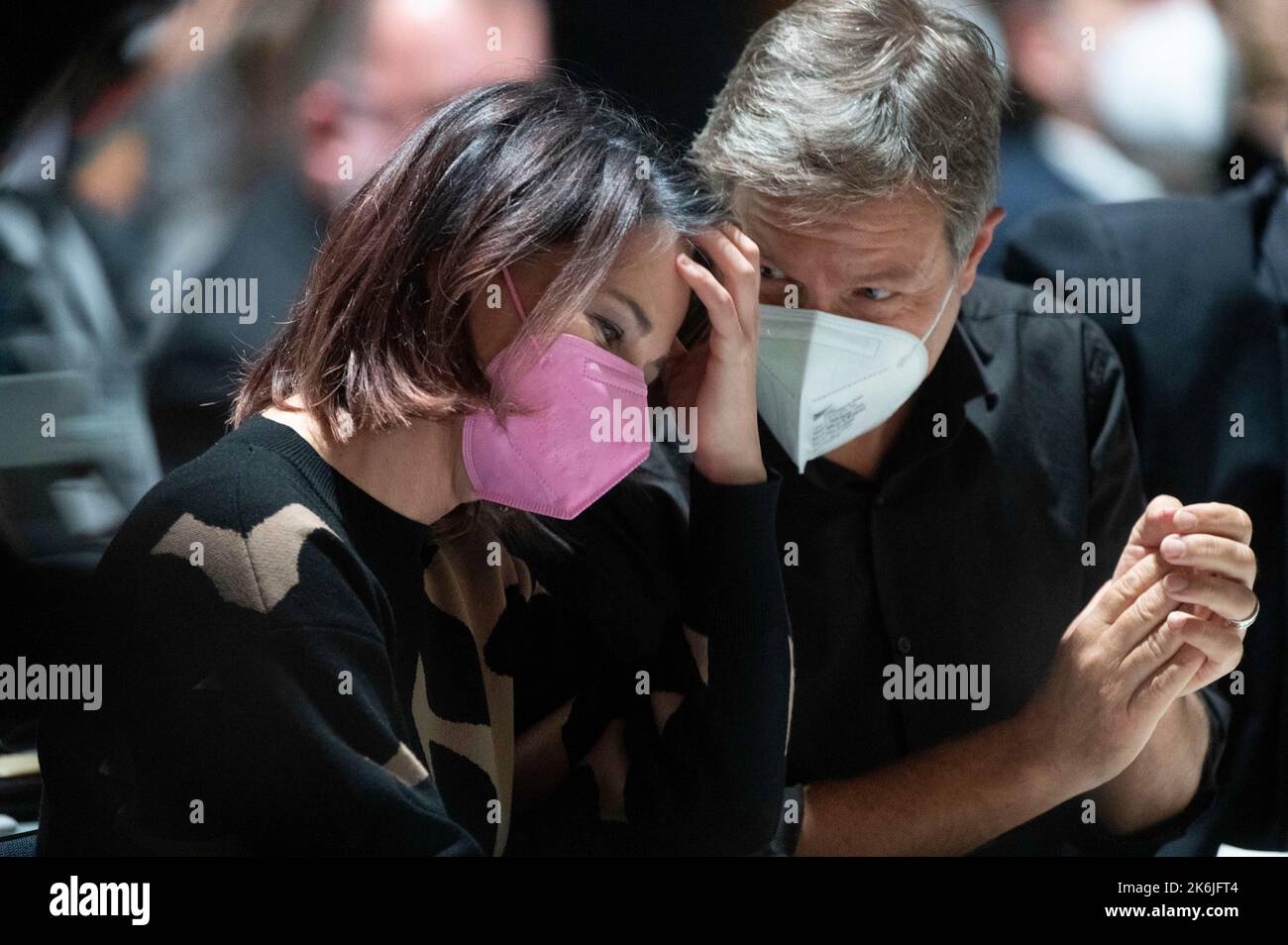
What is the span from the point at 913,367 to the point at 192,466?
1091mm

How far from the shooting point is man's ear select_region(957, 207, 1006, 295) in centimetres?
238

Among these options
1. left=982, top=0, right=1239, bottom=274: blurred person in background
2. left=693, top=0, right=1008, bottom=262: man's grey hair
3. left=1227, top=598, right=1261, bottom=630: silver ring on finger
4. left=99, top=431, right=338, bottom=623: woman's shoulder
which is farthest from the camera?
left=982, top=0, right=1239, bottom=274: blurred person in background

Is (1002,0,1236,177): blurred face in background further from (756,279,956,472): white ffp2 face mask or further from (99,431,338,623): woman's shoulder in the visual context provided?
(99,431,338,623): woman's shoulder

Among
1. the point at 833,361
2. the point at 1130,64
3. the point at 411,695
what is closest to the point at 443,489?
the point at 411,695

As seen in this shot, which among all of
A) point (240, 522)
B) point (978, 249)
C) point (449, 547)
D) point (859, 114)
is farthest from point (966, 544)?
point (240, 522)

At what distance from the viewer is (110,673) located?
2.23 metres

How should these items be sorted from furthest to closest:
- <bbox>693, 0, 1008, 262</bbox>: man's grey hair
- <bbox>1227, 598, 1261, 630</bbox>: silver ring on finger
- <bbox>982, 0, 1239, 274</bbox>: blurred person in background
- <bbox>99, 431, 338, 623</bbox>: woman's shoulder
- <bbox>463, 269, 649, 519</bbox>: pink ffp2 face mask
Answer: <bbox>982, 0, 1239, 274</bbox>: blurred person in background → <bbox>1227, 598, 1261, 630</bbox>: silver ring on finger → <bbox>693, 0, 1008, 262</bbox>: man's grey hair → <bbox>463, 269, 649, 519</bbox>: pink ffp2 face mask → <bbox>99, 431, 338, 623</bbox>: woman's shoulder

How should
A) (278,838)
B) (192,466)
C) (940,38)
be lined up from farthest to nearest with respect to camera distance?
(940,38)
(278,838)
(192,466)

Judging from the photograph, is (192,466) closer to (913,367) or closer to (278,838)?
(278,838)

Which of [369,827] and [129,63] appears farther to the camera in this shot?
[129,63]

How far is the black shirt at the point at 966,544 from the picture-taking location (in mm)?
2426

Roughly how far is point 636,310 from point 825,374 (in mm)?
352

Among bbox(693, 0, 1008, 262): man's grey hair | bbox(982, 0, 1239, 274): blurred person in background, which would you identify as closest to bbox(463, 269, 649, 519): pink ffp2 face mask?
bbox(693, 0, 1008, 262): man's grey hair
